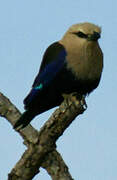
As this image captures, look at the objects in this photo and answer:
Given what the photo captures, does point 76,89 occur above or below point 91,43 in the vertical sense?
below

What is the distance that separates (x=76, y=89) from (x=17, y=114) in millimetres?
986

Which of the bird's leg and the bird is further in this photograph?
the bird

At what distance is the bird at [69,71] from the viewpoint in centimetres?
643

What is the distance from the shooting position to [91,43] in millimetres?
6613

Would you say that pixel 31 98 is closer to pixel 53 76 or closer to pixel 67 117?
pixel 53 76

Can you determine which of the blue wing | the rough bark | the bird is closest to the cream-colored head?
the bird

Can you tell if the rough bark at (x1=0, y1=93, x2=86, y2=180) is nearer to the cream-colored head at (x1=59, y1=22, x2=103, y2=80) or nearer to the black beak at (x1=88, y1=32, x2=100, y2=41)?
the cream-colored head at (x1=59, y1=22, x2=103, y2=80)

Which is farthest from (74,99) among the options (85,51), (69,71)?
(85,51)

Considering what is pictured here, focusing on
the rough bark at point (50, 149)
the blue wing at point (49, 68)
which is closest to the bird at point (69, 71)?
the blue wing at point (49, 68)

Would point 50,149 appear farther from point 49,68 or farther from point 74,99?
point 49,68

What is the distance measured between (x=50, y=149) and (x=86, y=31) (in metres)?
2.10

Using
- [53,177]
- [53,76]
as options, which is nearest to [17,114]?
[53,76]

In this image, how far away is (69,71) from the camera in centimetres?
645

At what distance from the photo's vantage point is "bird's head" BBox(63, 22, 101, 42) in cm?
653
